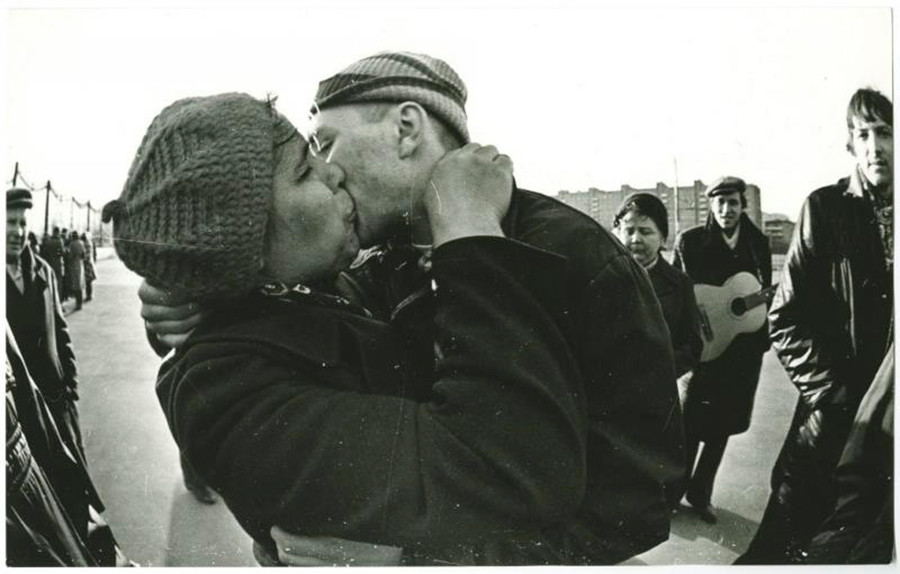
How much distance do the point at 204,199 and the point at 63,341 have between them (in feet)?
1.32

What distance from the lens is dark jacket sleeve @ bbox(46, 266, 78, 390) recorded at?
1127 millimetres

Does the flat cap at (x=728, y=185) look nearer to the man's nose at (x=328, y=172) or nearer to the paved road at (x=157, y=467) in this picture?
the paved road at (x=157, y=467)

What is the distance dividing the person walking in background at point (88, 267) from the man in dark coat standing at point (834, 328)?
96 cm

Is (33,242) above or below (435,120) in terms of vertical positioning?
below

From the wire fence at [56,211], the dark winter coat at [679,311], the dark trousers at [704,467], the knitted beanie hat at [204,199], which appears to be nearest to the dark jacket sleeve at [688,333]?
the dark winter coat at [679,311]

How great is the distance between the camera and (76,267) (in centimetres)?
111

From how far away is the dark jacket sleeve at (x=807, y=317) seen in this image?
3.70 ft

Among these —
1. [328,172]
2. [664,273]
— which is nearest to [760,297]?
[664,273]

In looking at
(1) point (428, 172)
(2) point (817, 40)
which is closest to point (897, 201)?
(2) point (817, 40)

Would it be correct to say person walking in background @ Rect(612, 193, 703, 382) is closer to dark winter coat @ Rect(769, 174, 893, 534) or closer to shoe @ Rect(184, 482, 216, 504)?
dark winter coat @ Rect(769, 174, 893, 534)

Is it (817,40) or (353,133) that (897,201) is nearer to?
(817,40)

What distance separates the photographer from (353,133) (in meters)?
1.00

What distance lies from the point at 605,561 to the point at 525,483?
28 cm

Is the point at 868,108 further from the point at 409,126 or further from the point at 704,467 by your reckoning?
Answer: the point at 409,126
